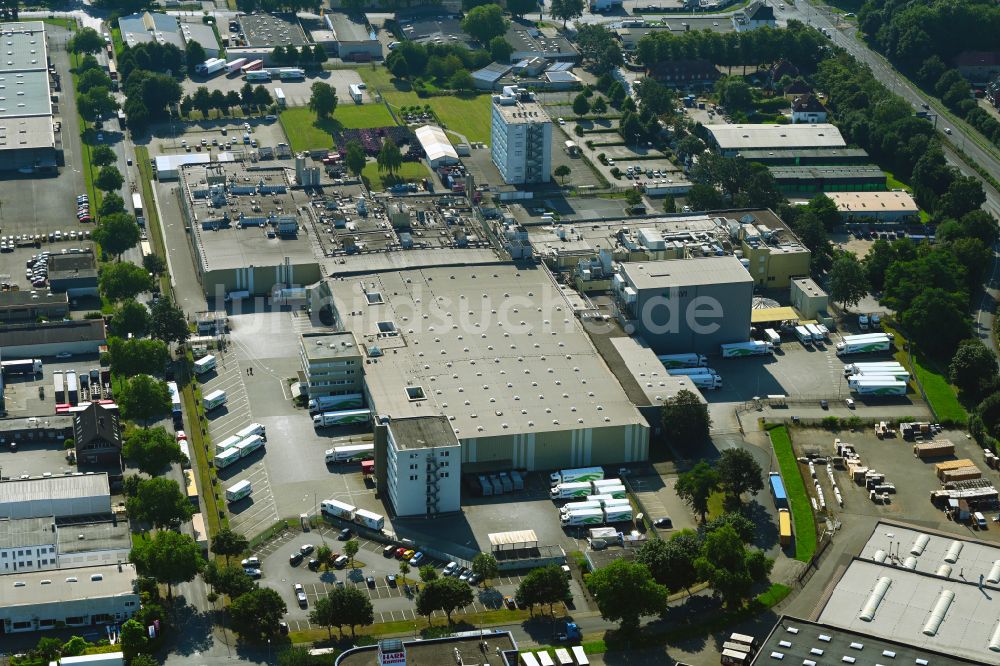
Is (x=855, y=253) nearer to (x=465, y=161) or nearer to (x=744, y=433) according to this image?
(x=744, y=433)

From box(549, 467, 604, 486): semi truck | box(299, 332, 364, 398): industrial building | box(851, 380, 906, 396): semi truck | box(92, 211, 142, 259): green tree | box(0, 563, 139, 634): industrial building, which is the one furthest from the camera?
box(92, 211, 142, 259): green tree

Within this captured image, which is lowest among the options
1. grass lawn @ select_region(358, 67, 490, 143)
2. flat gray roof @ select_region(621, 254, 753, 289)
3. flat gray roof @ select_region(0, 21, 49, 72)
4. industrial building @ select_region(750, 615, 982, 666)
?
grass lawn @ select_region(358, 67, 490, 143)

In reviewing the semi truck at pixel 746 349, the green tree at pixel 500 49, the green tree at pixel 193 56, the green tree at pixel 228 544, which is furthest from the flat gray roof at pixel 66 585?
the green tree at pixel 500 49

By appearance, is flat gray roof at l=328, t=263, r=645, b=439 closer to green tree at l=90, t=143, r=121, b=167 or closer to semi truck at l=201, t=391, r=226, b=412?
semi truck at l=201, t=391, r=226, b=412

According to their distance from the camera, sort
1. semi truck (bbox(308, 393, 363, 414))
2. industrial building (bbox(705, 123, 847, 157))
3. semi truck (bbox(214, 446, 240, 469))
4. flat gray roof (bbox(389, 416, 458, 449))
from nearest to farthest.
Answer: flat gray roof (bbox(389, 416, 458, 449))
semi truck (bbox(214, 446, 240, 469))
semi truck (bbox(308, 393, 363, 414))
industrial building (bbox(705, 123, 847, 157))

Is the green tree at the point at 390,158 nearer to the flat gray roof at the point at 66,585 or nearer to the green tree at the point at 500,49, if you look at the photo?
the green tree at the point at 500,49

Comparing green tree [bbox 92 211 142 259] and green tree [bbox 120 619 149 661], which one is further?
green tree [bbox 92 211 142 259]

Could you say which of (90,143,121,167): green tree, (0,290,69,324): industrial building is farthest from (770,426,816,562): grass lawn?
(90,143,121,167): green tree

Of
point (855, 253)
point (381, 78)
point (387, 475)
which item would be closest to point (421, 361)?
point (387, 475)
